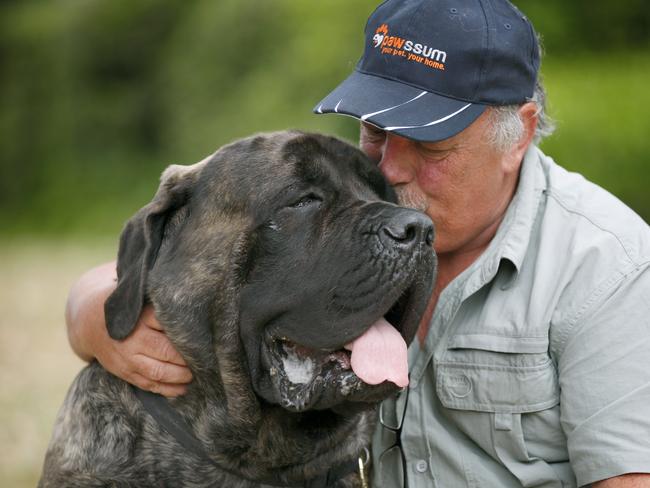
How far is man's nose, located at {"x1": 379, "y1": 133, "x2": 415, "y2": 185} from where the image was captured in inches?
132

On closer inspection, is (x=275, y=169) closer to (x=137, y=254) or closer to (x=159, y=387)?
(x=137, y=254)

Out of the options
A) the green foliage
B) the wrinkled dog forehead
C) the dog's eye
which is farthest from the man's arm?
the green foliage

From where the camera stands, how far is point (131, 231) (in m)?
3.12

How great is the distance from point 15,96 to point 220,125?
6833mm

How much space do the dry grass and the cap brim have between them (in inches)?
127

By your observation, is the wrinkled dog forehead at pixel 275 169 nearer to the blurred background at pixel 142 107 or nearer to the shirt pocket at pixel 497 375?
the shirt pocket at pixel 497 375

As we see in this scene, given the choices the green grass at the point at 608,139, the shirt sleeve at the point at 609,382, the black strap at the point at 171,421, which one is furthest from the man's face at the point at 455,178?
the green grass at the point at 608,139

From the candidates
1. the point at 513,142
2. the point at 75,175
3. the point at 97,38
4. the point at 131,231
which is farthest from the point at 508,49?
the point at 97,38

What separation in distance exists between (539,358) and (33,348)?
6.53 m

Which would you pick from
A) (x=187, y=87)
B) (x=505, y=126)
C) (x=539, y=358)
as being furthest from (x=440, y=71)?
(x=187, y=87)

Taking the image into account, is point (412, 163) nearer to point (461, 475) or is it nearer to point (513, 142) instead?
point (513, 142)

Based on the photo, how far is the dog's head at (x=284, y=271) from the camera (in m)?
2.78

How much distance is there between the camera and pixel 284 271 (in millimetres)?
2885

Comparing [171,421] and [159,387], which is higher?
[159,387]
